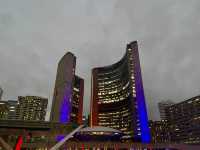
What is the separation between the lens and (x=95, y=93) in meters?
188

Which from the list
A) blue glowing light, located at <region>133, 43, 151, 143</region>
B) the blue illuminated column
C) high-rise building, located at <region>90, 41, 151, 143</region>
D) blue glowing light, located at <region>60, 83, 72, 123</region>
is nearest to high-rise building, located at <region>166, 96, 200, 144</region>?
high-rise building, located at <region>90, 41, 151, 143</region>

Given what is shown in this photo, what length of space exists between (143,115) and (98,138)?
150 feet

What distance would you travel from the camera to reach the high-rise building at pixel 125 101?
13338cm

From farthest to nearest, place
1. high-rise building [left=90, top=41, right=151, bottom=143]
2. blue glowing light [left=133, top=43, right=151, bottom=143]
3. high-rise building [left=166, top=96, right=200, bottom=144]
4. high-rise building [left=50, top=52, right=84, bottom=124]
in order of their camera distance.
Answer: high-rise building [left=166, top=96, right=200, bottom=144] → high-rise building [left=50, top=52, right=84, bottom=124] → high-rise building [left=90, top=41, right=151, bottom=143] → blue glowing light [left=133, top=43, right=151, bottom=143]

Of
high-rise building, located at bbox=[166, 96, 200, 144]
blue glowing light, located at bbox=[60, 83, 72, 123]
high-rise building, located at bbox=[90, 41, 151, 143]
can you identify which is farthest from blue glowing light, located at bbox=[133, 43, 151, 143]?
high-rise building, located at bbox=[166, 96, 200, 144]

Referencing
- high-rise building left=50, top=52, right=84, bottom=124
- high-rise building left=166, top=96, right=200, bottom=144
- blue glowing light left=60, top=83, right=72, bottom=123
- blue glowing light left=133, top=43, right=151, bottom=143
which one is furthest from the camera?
high-rise building left=166, top=96, right=200, bottom=144

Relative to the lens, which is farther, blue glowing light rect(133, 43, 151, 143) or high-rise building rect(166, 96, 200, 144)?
high-rise building rect(166, 96, 200, 144)

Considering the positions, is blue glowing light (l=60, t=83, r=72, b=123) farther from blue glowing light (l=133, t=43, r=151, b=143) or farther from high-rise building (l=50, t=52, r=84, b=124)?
blue glowing light (l=133, t=43, r=151, b=143)

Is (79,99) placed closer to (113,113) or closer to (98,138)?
(113,113)

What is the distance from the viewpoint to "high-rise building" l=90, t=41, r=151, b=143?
13338 centimetres

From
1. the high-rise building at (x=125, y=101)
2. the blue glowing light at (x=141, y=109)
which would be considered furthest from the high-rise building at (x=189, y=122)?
the blue glowing light at (x=141, y=109)

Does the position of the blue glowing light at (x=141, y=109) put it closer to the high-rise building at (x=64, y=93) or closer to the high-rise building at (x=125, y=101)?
the high-rise building at (x=125, y=101)

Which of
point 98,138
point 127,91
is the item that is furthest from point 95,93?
point 98,138

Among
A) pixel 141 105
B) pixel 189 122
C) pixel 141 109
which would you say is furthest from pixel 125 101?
pixel 189 122
